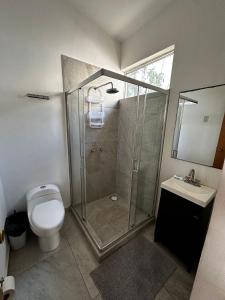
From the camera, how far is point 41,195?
1782 millimetres

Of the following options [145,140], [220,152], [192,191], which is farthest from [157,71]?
[192,191]

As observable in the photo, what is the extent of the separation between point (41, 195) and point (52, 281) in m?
0.91

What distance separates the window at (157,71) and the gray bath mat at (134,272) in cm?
201

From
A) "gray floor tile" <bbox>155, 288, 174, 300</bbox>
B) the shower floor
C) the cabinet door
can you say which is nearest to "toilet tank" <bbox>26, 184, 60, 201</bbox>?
the shower floor

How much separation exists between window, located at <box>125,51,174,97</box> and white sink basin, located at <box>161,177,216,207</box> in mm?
1228

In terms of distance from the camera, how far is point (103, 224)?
196cm

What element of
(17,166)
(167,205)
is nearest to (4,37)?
(17,166)

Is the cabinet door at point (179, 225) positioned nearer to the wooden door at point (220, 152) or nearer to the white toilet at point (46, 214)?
the wooden door at point (220, 152)

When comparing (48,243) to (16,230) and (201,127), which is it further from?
(201,127)

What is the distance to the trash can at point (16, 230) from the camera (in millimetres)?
1521

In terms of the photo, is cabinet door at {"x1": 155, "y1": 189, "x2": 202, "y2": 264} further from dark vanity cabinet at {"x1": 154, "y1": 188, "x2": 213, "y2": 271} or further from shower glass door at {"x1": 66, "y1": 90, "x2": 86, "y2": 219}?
shower glass door at {"x1": 66, "y1": 90, "x2": 86, "y2": 219}

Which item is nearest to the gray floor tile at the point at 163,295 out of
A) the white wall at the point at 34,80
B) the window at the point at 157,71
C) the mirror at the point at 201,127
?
the mirror at the point at 201,127

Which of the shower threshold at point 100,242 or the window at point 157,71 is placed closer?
the shower threshold at point 100,242

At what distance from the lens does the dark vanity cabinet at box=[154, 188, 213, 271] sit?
1.29 metres
